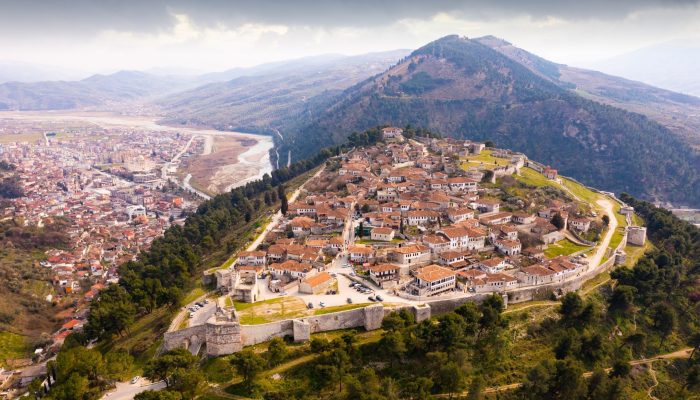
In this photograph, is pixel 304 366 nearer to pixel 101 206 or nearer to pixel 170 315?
pixel 170 315

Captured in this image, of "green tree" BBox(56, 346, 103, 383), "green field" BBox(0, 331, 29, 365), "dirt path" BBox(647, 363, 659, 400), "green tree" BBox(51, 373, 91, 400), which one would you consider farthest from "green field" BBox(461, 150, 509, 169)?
"green field" BBox(0, 331, 29, 365)

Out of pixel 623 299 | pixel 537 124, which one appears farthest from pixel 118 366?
pixel 537 124

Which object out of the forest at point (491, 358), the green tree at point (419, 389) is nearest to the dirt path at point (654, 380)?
the forest at point (491, 358)

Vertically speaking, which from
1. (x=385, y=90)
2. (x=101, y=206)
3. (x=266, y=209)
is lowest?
(x=101, y=206)

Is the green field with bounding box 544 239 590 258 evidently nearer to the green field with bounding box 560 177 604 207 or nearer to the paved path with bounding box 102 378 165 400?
the green field with bounding box 560 177 604 207

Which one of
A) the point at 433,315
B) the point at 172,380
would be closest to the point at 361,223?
the point at 433,315
